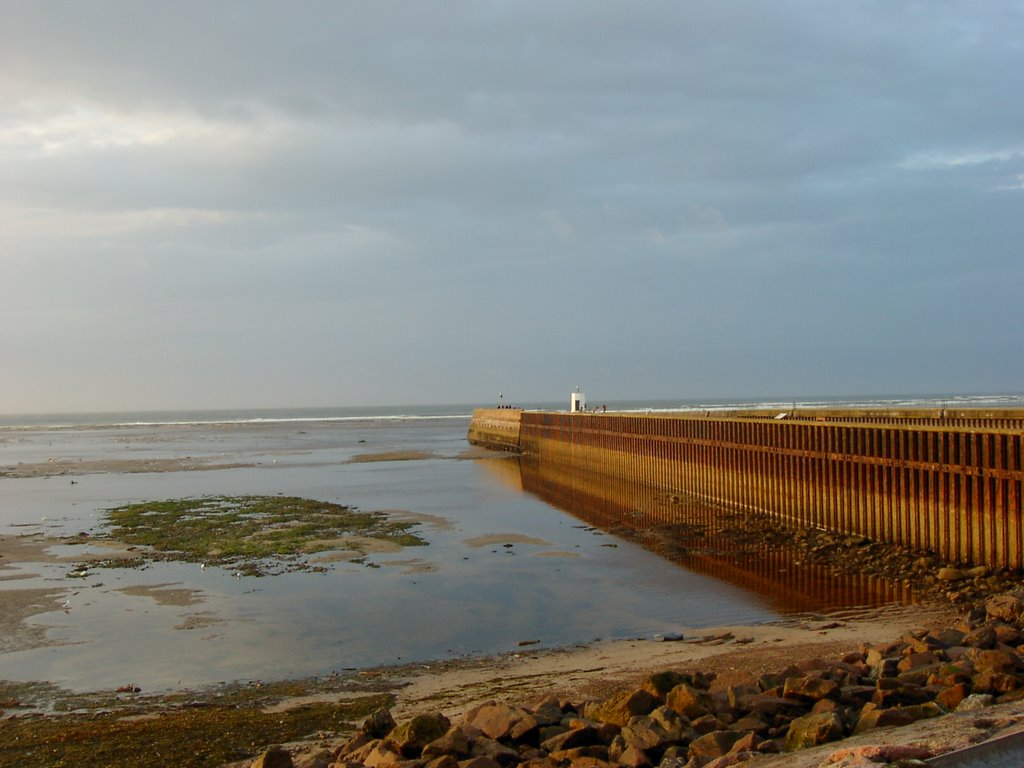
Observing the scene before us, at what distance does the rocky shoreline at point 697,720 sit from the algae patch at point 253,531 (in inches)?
455

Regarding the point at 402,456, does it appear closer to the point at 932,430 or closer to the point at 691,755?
the point at 932,430

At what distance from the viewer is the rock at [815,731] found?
670 cm

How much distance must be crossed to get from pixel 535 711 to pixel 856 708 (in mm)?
2775

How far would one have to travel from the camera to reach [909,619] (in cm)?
1253

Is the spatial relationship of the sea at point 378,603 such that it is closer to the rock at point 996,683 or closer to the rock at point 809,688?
the rock at point 809,688

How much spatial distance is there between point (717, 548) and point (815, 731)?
13.2 metres

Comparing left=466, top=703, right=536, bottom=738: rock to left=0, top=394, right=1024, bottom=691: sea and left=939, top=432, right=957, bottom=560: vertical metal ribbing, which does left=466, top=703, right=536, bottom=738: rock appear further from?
left=939, top=432, right=957, bottom=560: vertical metal ribbing

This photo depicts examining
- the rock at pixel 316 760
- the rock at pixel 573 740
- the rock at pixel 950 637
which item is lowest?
the rock at pixel 316 760

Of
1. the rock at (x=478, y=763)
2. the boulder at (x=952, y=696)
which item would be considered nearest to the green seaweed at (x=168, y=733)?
the rock at (x=478, y=763)

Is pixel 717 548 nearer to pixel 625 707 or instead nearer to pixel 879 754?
pixel 625 707

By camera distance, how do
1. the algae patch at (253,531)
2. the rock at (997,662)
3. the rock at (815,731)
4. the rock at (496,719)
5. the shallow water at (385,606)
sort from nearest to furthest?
the rock at (815,731) < the rock at (496,719) < the rock at (997,662) < the shallow water at (385,606) < the algae patch at (253,531)

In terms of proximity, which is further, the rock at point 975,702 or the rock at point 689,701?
the rock at point 689,701

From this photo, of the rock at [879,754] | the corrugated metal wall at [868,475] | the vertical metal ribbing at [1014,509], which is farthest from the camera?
the corrugated metal wall at [868,475]

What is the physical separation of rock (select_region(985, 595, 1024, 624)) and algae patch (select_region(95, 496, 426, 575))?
1275 cm
